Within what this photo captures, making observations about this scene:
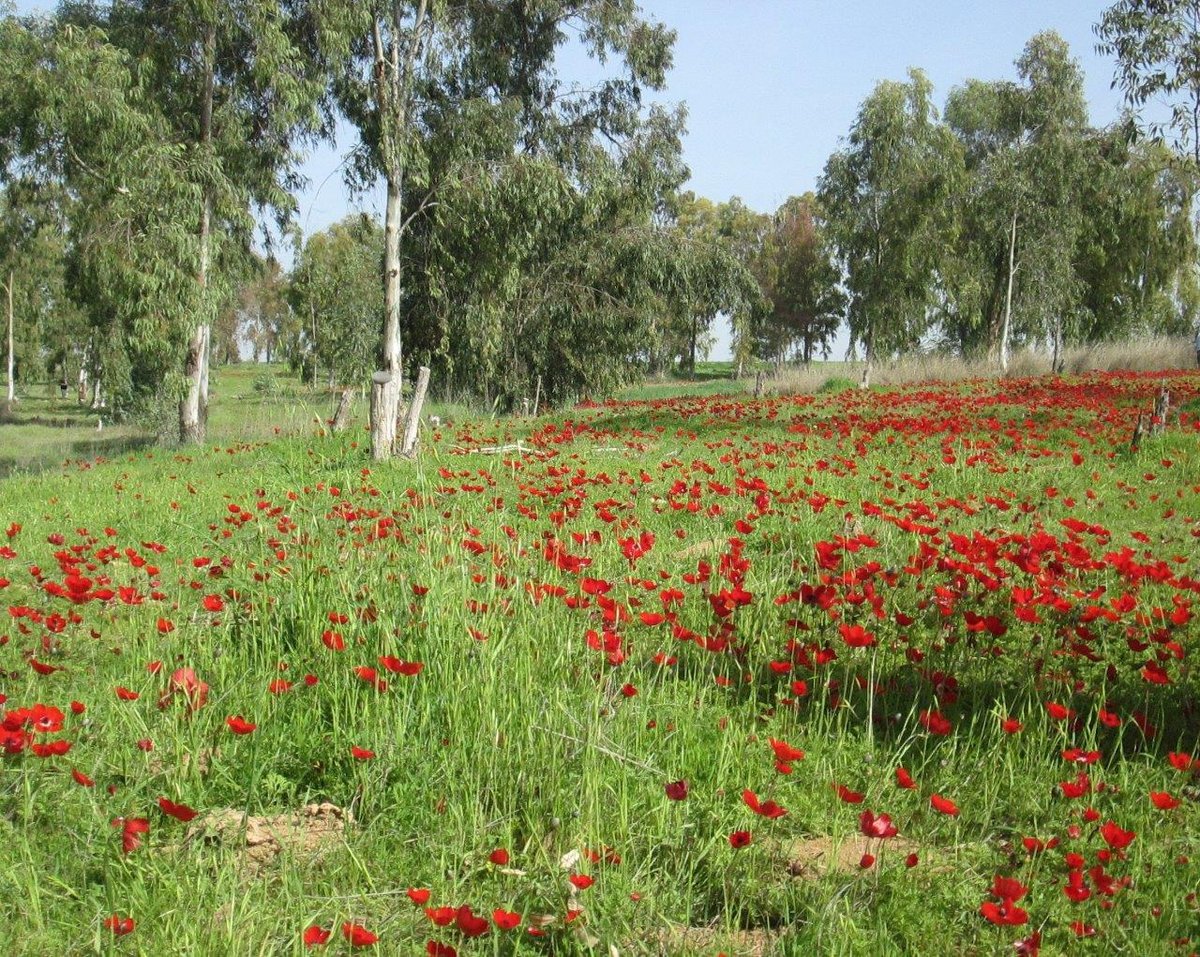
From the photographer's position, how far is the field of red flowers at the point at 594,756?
7.16ft

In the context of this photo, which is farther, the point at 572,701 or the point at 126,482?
the point at 126,482

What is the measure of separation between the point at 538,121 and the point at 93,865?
20947 mm

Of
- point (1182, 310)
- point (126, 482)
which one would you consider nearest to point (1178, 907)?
point (126, 482)

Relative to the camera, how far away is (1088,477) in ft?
26.6

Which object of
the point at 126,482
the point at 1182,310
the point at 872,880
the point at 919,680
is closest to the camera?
the point at 872,880

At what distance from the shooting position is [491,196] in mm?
15758

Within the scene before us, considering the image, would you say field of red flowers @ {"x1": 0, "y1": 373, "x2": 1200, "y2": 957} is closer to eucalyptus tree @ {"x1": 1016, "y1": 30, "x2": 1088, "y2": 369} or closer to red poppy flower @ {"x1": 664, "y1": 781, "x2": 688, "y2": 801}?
red poppy flower @ {"x1": 664, "y1": 781, "x2": 688, "y2": 801}

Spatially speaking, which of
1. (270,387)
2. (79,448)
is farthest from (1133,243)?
(79,448)

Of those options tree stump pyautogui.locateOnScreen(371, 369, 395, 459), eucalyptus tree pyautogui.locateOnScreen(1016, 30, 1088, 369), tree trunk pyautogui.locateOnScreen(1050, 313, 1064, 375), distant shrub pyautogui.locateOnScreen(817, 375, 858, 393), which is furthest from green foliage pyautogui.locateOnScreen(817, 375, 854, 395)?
tree stump pyautogui.locateOnScreen(371, 369, 395, 459)

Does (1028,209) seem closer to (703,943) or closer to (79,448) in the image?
(79,448)

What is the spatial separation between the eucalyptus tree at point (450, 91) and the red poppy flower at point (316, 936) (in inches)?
371

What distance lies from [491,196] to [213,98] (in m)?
6.40

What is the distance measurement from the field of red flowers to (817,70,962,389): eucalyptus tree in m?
21.9

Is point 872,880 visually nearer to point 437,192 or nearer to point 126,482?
point 126,482
